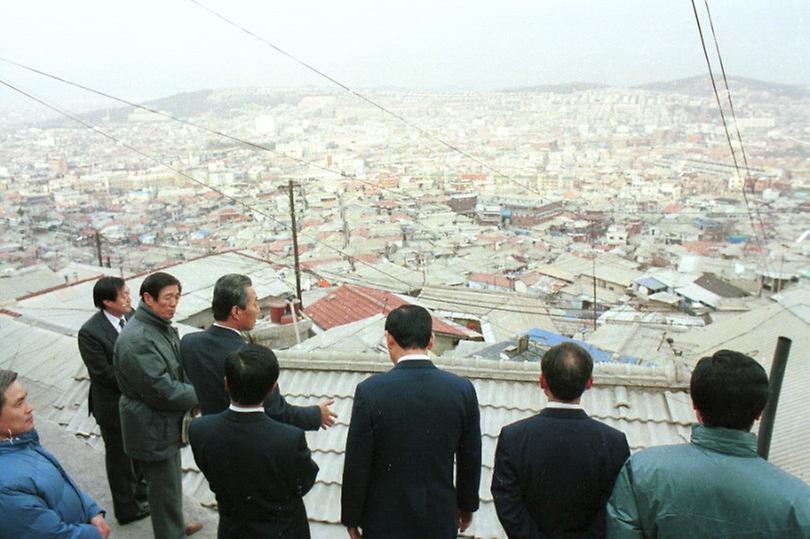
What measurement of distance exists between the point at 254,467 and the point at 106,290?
0.89m

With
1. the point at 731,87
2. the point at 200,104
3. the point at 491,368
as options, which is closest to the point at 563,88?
the point at 200,104

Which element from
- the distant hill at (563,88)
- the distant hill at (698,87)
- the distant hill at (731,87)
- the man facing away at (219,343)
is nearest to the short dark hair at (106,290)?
the man facing away at (219,343)

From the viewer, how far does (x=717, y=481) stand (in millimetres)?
944

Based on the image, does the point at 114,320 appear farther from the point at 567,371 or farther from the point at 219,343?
the point at 567,371

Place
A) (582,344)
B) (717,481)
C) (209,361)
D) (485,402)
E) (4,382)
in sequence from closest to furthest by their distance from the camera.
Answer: (717,481) < (4,382) < (209,361) < (485,402) < (582,344)

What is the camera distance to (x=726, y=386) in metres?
0.99

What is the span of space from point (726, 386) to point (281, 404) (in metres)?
0.93

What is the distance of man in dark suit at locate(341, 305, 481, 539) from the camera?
125 cm

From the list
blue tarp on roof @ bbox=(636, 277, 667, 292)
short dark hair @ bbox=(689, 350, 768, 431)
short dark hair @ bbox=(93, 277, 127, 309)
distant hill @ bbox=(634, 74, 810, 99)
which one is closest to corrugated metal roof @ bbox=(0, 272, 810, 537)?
short dark hair @ bbox=(93, 277, 127, 309)

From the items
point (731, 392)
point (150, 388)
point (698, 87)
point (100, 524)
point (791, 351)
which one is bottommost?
point (791, 351)

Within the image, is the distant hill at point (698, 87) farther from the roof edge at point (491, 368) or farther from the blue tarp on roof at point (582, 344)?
the roof edge at point (491, 368)

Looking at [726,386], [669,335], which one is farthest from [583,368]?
[669,335]

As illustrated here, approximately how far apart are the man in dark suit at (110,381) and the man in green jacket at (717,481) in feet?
4.73

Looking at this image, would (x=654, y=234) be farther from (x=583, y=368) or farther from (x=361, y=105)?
(x=361, y=105)
